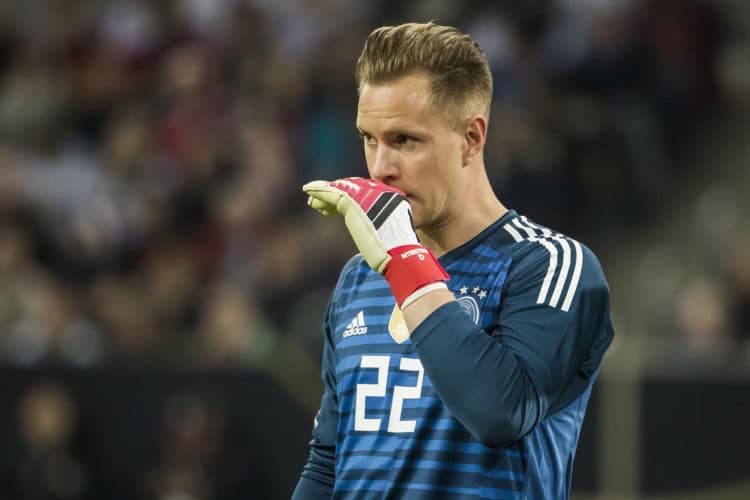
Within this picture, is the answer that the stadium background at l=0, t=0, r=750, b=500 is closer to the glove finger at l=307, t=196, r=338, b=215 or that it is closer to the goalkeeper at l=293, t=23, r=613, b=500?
the goalkeeper at l=293, t=23, r=613, b=500

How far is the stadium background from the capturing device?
7.30 m

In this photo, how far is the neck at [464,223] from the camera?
10.2 ft

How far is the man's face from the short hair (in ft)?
0.08

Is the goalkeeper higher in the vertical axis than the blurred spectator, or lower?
higher

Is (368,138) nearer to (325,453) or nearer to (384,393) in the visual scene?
(384,393)

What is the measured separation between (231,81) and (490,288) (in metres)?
7.56

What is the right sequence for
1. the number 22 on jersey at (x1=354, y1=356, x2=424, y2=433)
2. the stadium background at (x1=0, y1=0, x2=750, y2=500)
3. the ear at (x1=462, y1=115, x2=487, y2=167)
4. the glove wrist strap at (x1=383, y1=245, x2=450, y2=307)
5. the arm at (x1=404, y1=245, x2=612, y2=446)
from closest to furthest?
the arm at (x1=404, y1=245, x2=612, y2=446) → the glove wrist strap at (x1=383, y1=245, x2=450, y2=307) → the number 22 on jersey at (x1=354, y1=356, x2=424, y2=433) → the ear at (x1=462, y1=115, x2=487, y2=167) → the stadium background at (x1=0, y1=0, x2=750, y2=500)

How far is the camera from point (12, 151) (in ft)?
32.6

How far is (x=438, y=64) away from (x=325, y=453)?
103 cm

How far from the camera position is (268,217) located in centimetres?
895

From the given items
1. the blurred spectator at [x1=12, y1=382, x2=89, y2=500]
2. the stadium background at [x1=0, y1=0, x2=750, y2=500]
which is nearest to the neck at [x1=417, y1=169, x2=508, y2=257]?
the stadium background at [x1=0, y1=0, x2=750, y2=500]

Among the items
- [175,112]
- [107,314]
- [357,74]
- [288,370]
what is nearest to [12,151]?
[175,112]

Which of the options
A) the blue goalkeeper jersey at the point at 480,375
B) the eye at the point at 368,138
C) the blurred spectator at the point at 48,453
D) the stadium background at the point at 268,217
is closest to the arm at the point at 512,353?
the blue goalkeeper jersey at the point at 480,375

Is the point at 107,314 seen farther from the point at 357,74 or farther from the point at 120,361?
the point at 357,74
